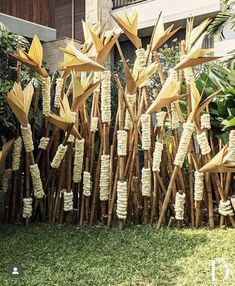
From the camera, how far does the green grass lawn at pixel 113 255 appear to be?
2.07 metres

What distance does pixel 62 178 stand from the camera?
10.3 ft

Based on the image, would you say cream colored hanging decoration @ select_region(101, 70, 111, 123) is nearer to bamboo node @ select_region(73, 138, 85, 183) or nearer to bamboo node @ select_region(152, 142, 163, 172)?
bamboo node @ select_region(73, 138, 85, 183)

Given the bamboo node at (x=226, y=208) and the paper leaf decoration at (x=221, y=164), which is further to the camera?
the bamboo node at (x=226, y=208)

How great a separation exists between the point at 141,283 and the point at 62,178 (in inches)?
51.8

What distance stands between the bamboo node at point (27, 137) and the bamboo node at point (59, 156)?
187mm

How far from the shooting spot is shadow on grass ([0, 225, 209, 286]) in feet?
6.85

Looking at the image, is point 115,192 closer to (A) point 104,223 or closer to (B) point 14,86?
(A) point 104,223

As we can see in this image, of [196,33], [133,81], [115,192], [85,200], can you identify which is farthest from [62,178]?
[196,33]

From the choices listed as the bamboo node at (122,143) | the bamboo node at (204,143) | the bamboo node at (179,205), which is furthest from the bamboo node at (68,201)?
the bamboo node at (204,143)

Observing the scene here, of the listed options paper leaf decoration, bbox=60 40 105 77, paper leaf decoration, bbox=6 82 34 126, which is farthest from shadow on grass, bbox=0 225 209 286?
paper leaf decoration, bbox=60 40 105 77

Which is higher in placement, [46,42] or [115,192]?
[46,42]

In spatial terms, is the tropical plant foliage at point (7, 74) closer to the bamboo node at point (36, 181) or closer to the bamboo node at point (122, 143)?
the bamboo node at point (36, 181)

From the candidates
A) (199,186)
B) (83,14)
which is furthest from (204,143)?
(83,14)

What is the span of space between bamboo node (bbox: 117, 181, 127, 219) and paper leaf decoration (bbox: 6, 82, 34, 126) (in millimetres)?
810
